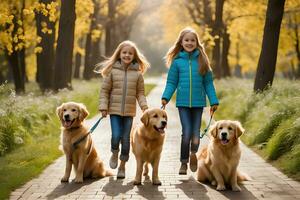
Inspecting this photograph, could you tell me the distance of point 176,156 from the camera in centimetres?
1084

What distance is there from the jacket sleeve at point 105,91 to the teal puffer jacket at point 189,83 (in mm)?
907

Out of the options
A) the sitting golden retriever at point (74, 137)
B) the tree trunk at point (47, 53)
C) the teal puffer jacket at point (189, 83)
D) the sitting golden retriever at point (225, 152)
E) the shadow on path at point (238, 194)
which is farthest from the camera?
the tree trunk at point (47, 53)

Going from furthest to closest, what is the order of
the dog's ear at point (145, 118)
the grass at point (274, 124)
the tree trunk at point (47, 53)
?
the tree trunk at point (47, 53), the grass at point (274, 124), the dog's ear at point (145, 118)

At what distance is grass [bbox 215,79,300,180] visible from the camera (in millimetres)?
9266

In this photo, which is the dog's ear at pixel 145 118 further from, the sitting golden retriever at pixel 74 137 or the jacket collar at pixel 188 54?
the jacket collar at pixel 188 54

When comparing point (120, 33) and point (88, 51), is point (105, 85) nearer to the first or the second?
point (88, 51)

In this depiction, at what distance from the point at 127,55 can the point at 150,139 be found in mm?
1536

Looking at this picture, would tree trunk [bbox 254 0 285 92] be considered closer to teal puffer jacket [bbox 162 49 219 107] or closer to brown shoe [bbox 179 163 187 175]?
teal puffer jacket [bbox 162 49 219 107]

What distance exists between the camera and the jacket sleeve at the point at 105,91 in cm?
842

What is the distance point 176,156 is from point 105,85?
9.93 feet

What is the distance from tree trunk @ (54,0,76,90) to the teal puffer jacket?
10.3 m

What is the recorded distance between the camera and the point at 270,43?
15.1 metres

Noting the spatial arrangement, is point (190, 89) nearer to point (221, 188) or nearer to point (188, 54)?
point (188, 54)

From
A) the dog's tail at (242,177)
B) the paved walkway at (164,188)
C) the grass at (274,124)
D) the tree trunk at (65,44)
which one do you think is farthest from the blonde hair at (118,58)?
the tree trunk at (65,44)
